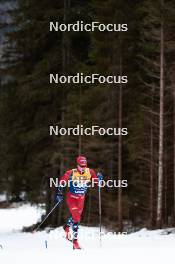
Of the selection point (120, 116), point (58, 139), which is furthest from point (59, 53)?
point (120, 116)

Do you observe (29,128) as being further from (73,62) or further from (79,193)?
(79,193)

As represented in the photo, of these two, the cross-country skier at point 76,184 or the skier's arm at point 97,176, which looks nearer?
the cross-country skier at point 76,184

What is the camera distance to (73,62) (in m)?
29.1

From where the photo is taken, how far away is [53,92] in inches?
1139

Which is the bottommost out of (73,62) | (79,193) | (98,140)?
(79,193)

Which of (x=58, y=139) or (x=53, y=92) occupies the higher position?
(x=53, y=92)

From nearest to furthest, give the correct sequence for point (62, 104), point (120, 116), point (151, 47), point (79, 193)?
point (79, 193) → point (151, 47) → point (120, 116) → point (62, 104)

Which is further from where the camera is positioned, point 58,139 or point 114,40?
point 58,139

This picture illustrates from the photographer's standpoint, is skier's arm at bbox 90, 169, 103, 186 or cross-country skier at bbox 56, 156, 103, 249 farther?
skier's arm at bbox 90, 169, 103, 186

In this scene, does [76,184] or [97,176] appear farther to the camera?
[97,176]

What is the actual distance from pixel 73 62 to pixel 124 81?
4.41m

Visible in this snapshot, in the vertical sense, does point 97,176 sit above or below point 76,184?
above

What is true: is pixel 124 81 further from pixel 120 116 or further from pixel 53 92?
pixel 53 92

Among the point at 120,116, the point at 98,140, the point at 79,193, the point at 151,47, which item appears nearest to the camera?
the point at 79,193
